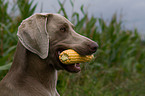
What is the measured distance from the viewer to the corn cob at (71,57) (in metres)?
2.09

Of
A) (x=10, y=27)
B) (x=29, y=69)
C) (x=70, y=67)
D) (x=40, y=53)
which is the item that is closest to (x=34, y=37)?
(x=40, y=53)

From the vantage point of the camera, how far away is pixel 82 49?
6.91 ft

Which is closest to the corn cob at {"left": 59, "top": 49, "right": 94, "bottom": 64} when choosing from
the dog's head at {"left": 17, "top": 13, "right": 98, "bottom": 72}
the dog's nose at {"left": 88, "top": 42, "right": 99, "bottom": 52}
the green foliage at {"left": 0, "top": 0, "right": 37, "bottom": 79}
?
the dog's head at {"left": 17, "top": 13, "right": 98, "bottom": 72}

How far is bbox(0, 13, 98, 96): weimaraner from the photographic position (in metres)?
2.04

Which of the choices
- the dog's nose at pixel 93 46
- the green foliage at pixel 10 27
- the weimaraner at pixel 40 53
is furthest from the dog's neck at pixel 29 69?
the green foliage at pixel 10 27

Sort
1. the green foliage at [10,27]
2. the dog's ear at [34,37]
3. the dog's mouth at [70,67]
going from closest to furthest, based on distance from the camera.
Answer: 1. the dog's ear at [34,37]
2. the dog's mouth at [70,67]
3. the green foliage at [10,27]

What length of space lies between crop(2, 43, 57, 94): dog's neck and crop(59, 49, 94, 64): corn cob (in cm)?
21

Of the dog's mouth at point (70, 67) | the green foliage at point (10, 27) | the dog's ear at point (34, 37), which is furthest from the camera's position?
the green foliage at point (10, 27)

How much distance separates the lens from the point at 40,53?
206 centimetres

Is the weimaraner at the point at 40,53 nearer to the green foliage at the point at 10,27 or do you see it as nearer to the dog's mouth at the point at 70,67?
the dog's mouth at the point at 70,67

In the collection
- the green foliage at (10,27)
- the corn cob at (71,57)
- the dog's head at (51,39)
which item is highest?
the dog's head at (51,39)

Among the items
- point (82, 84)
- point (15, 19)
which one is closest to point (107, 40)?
point (82, 84)

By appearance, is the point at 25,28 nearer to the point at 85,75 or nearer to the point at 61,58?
the point at 61,58

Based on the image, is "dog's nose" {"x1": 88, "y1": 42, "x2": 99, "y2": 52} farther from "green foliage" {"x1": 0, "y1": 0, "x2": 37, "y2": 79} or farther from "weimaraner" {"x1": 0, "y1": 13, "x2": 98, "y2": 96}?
"green foliage" {"x1": 0, "y1": 0, "x2": 37, "y2": 79}
